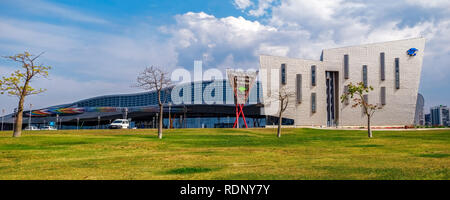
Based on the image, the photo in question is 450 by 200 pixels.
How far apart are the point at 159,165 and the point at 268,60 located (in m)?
76.3

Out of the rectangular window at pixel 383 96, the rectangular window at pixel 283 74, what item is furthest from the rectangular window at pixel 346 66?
the rectangular window at pixel 283 74

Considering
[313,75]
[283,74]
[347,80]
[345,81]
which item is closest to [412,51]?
[347,80]

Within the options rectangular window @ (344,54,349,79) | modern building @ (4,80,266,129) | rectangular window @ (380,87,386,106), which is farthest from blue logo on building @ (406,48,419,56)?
modern building @ (4,80,266,129)

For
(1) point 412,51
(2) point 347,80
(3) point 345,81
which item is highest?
Result: (1) point 412,51

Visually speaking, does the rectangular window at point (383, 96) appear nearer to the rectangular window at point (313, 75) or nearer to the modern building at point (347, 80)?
the modern building at point (347, 80)

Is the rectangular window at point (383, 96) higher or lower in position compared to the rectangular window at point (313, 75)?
lower

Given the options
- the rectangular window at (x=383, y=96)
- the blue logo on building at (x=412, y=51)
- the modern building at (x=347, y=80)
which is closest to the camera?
the modern building at (x=347, y=80)

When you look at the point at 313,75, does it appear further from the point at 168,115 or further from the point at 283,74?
the point at 168,115

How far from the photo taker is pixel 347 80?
91.4 m

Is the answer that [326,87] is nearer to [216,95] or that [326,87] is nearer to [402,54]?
[402,54]

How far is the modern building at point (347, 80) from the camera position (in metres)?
88.9
